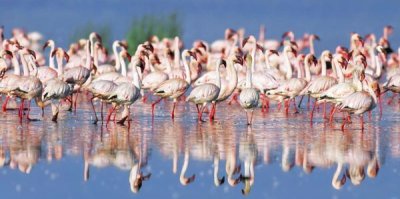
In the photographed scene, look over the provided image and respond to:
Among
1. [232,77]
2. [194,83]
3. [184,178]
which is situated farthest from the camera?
[194,83]

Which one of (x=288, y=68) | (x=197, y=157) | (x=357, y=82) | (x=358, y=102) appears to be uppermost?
(x=288, y=68)

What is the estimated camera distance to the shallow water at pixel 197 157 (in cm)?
1130

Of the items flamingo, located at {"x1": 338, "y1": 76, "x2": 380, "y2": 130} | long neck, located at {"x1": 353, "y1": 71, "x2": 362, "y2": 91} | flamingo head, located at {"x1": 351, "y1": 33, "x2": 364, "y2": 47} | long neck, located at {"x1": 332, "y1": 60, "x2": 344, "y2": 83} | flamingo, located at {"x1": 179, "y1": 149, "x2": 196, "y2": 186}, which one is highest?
flamingo head, located at {"x1": 351, "y1": 33, "x2": 364, "y2": 47}

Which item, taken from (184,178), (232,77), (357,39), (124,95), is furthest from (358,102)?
(357,39)

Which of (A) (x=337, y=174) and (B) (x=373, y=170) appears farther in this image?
(B) (x=373, y=170)

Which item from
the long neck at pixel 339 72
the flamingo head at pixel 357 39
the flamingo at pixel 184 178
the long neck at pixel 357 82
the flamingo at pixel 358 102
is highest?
the flamingo head at pixel 357 39

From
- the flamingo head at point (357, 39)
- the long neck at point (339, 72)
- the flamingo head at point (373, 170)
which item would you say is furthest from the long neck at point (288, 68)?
the flamingo head at point (373, 170)

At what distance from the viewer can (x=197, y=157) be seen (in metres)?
13.1

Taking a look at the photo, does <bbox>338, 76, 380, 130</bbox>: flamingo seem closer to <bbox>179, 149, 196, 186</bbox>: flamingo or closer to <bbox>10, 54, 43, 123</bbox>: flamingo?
<bbox>179, 149, 196, 186</bbox>: flamingo

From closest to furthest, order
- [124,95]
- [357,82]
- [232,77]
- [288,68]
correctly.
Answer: [124,95] < [357,82] < [232,77] < [288,68]

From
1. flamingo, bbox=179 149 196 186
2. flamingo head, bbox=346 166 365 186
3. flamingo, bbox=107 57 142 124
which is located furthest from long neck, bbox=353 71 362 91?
flamingo, bbox=179 149 196 186

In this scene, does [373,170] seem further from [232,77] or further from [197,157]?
[232,77]

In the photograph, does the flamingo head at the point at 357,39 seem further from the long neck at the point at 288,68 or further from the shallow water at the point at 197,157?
the shallow water at the point at 197,157

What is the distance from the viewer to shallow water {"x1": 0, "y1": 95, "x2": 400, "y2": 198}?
37.1ft
